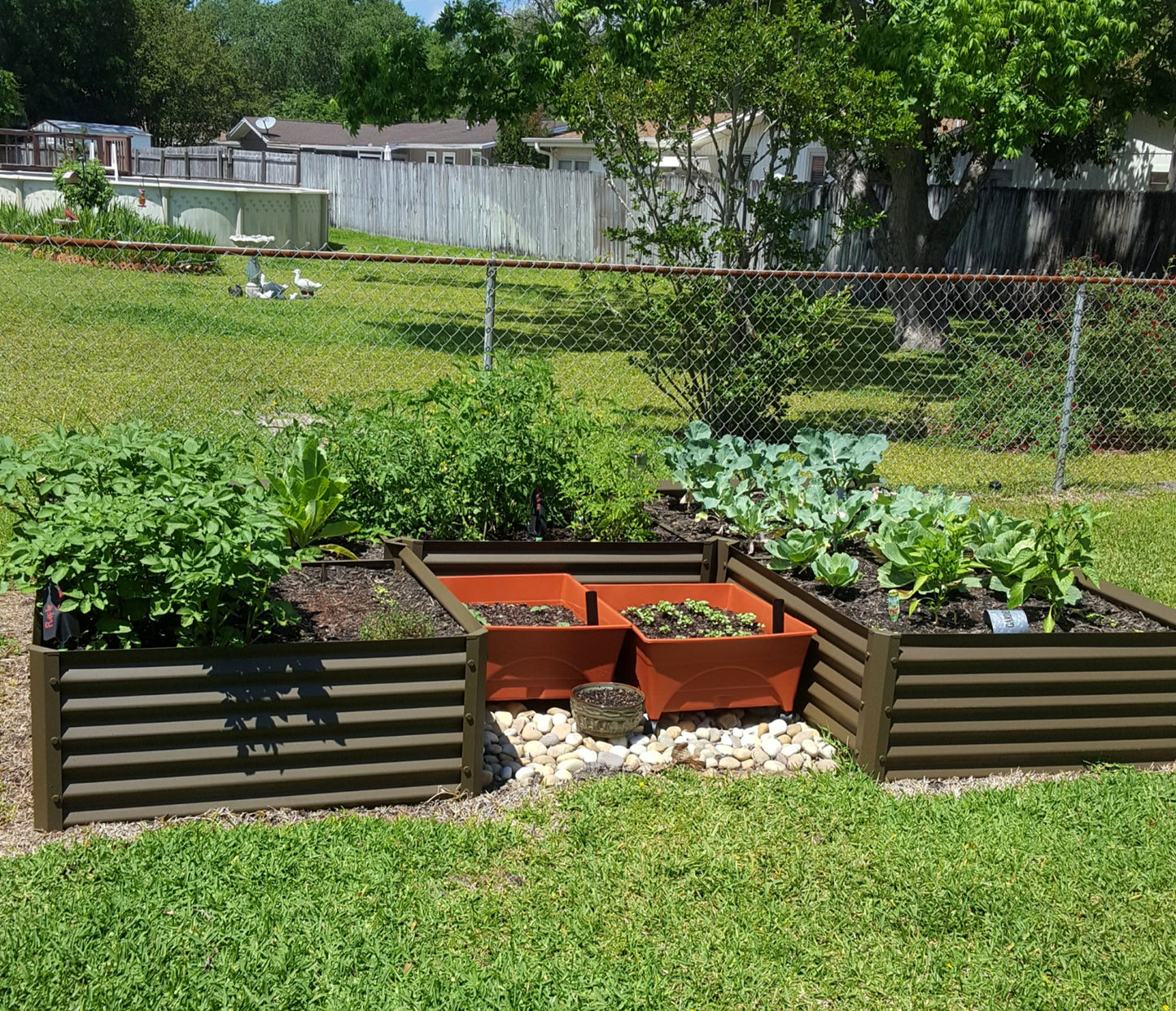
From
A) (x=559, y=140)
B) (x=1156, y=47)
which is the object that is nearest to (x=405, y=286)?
(x=1156, y=47)

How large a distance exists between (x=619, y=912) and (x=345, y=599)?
163 cm

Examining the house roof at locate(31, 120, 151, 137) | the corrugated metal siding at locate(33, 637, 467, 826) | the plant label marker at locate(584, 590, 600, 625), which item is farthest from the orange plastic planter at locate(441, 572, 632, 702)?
the house roof at locate(31, 120, 151, 137)

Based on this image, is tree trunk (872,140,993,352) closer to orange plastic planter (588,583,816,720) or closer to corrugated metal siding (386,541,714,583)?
corrugated metal siding (386,541,714,583)

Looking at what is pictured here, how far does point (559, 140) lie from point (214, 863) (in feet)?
103

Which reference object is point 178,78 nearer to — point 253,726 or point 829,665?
point 829,665

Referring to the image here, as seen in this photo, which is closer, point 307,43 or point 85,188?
point 85,188

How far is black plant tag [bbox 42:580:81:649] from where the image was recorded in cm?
344

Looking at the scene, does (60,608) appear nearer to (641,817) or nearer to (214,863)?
(214,863)

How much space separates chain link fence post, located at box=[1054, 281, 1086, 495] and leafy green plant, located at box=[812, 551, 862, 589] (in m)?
3.67

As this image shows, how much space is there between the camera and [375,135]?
46531mm

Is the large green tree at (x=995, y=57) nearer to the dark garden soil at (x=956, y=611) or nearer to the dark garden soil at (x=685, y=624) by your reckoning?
the dark garden soil at (x=956, y=611)

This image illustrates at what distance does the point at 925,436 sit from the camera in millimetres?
9852

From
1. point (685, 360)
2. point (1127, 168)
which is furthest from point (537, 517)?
point (1127, 168)

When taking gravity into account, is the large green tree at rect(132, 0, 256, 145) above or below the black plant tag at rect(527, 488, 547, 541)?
A: above
